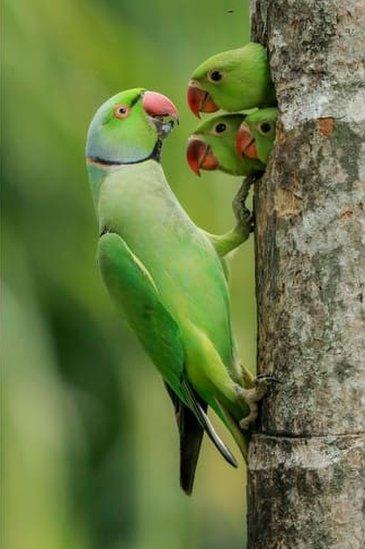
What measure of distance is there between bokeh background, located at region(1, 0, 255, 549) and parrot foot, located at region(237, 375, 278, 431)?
2318 millimetres

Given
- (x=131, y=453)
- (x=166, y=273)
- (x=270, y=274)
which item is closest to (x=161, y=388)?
(x=131, y=453)

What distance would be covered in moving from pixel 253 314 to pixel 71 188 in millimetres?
962

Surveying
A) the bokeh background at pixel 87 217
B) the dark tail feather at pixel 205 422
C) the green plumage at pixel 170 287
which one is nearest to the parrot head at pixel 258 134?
the green plumage at pixel 170 287

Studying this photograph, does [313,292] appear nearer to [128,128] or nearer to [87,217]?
[128,128]

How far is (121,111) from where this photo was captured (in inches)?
129

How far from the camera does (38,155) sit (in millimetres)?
5699

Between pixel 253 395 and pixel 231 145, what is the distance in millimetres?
599

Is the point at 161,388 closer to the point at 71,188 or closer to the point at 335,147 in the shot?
the point at 71,188

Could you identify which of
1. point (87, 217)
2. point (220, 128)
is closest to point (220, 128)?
point (220, 128)

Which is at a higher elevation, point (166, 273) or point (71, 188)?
point (166, 273)

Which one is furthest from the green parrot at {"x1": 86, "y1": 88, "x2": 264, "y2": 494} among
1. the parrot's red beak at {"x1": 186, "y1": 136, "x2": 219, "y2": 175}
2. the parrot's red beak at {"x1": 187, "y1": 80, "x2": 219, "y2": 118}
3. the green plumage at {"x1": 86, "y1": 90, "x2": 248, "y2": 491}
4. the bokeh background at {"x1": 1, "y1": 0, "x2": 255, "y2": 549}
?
the bokeh background at {"x1": 1, "y1": 0, "x2": 255, "y2": 549}

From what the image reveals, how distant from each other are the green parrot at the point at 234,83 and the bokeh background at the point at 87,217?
90.4 inches

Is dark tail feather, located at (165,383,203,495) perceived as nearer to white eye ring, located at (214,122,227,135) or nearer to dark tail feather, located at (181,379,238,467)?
dark tail feather, located at (181,379,238,467)

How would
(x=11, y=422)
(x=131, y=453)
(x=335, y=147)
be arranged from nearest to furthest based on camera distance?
1. (x=335, y=147)
2. (x=11, y=422)
3. (x=131, y=453)
